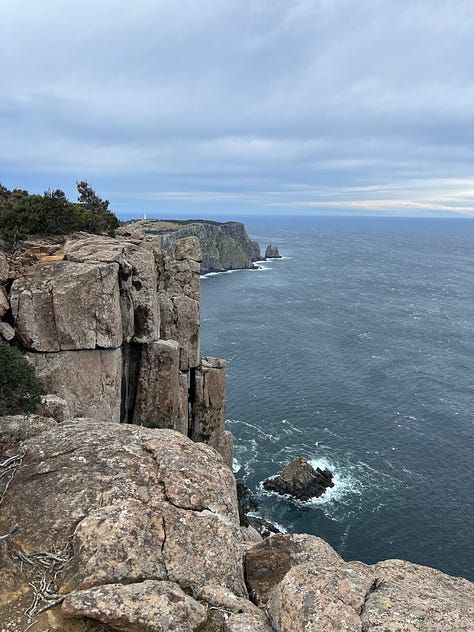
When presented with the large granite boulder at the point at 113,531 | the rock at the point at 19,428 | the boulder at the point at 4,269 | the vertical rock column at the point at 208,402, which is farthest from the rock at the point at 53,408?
the vertical rock column at the point at 208,402

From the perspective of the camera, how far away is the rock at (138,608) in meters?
8.79

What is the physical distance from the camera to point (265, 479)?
5728 cm

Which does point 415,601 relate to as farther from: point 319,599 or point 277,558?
point 277,558

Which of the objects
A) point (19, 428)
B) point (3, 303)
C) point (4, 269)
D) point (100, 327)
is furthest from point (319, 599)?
point (4, 269)

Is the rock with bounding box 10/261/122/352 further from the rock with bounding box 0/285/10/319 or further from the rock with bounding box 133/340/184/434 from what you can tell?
the rock with bounding box 133/340/184/434

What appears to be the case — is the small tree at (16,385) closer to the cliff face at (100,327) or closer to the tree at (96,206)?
the cliff face at (100,327)

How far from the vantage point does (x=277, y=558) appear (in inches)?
497

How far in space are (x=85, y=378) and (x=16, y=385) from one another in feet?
23.1

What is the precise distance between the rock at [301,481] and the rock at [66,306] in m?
37.8

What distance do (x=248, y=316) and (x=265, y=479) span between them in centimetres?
7111

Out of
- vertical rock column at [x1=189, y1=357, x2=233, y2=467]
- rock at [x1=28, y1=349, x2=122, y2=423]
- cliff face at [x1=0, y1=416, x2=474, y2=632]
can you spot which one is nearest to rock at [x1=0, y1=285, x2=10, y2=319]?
rock at [x1=28, y1=349, x2=122, y2=423]

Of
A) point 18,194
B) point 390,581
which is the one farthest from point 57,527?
point 18,194

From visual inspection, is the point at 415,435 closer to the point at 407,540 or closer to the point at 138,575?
the point at 407,540

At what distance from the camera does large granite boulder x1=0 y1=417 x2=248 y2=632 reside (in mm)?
9117
